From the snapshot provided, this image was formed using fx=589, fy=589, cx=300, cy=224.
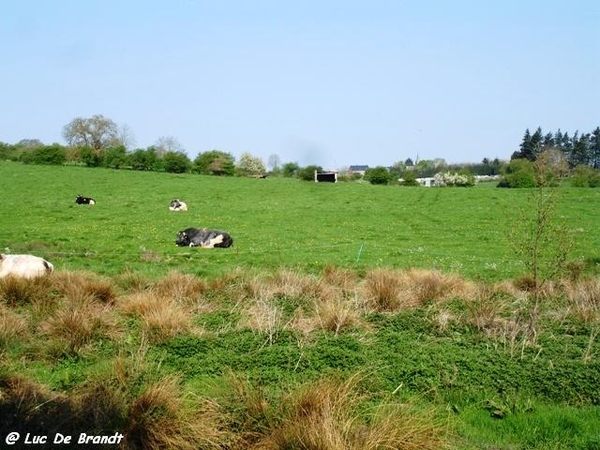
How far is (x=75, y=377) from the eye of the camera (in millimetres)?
7496

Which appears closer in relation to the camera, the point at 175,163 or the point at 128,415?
the point at 128,415

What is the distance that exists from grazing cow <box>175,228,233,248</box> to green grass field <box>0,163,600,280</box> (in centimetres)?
65

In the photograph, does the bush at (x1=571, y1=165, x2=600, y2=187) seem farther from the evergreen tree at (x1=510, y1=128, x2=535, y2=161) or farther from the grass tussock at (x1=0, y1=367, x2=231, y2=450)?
the grass tussock at (x1=0, y1=367, x2=231, y2=450)

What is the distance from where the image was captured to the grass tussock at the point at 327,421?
5371mm

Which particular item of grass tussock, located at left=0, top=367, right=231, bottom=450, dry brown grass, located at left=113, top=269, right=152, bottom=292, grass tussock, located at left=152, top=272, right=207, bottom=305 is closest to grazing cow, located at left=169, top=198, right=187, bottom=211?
dry brown grass, located at left=113, top=269, right=152, bottom=292

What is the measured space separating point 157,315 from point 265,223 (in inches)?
921

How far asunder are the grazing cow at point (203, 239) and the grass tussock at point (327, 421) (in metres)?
18.2

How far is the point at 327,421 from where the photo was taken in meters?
5.46

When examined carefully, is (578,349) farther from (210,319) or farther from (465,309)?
(210,319)

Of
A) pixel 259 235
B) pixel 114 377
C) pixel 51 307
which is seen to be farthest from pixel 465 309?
pixel 259 235

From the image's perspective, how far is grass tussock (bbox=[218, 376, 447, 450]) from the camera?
17.6ft

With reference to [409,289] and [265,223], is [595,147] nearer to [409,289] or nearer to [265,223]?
[265,223]

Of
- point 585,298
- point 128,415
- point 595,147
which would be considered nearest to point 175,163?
point 585,298

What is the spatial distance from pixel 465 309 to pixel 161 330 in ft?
18.2
